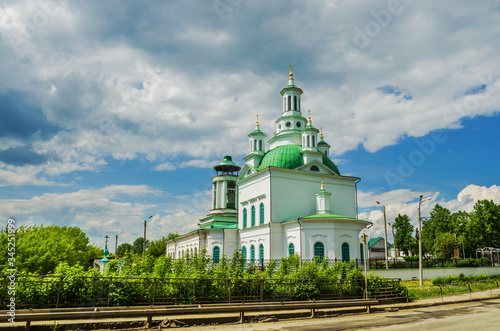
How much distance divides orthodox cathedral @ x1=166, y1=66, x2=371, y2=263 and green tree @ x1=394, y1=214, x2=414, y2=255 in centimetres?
3335

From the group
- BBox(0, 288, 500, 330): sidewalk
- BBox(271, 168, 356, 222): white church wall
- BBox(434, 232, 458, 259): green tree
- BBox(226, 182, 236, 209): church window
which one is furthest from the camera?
A: BBox(434, 232, 458, 259): green tree

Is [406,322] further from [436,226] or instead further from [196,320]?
[436,226]

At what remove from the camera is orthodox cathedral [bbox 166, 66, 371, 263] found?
1156 inches

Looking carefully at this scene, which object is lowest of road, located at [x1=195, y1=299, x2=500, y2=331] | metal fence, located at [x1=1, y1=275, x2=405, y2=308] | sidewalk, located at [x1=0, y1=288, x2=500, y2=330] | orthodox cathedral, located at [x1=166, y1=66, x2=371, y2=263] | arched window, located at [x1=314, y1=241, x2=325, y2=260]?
road, located at [x1=195, y1=299, x2=500, y2=331]

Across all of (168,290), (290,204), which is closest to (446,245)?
(290,204)

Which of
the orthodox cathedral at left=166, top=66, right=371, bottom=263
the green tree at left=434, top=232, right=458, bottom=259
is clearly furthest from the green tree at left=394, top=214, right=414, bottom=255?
the orthodox cathedral at left=166, top=66, right=371, bottom=263

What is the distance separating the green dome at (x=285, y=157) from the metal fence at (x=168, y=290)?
1919cm

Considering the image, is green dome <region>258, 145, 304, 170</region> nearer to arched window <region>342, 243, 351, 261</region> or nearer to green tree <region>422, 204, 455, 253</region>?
arched window <region>342, 243, 351, 261</region>

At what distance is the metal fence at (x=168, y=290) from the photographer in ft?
37.1

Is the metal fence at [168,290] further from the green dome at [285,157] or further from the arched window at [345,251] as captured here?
the green dome at [285,157]

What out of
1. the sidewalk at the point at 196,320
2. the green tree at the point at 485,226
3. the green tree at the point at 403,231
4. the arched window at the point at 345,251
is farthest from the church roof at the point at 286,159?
the green tree at the point at 403,231

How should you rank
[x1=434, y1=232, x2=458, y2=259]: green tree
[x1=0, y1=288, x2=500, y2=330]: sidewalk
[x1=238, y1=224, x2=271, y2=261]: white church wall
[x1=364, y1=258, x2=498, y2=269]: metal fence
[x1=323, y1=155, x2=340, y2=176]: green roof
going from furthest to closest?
1. [x1=434, y1=232, x2=458, y2=259]: green tree
2. [x1=323, y1=155, x2=340, y2=176]: green roof
3. [x1=238, y1=224, x2=271, y2=261]: white church wall
4. [x1=364, y1=258, x2=498, y2=269]: metal fence
5. [x1=0, y1=288, x2=500, y2=330]: sidewalk

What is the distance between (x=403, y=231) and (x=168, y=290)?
205 ft

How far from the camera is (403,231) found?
66.2 meters
